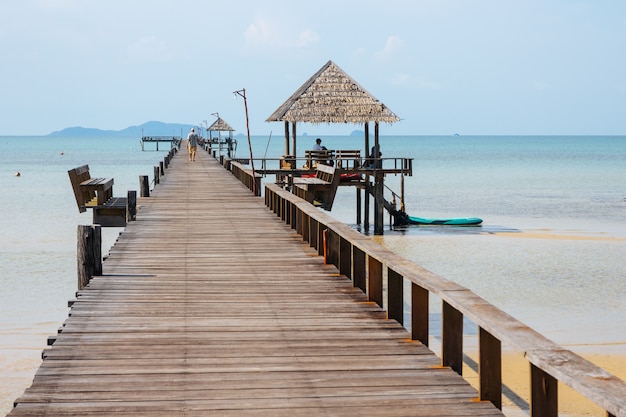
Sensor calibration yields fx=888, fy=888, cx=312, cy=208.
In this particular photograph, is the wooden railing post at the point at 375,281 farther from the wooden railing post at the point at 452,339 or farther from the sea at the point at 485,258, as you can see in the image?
the sea at the point at 485,258

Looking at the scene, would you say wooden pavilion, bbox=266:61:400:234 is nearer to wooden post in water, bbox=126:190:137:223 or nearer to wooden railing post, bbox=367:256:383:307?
wooden post in water, bbox=126:190:137:223

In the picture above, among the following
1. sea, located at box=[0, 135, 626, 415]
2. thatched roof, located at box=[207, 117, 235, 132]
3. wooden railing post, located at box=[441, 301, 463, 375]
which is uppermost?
thatched roof, located at box=[207, 117, 235, 132]

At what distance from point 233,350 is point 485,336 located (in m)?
1.76

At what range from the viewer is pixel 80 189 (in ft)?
50.2

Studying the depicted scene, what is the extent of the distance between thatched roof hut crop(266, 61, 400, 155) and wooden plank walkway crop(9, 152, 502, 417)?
63.2 feet

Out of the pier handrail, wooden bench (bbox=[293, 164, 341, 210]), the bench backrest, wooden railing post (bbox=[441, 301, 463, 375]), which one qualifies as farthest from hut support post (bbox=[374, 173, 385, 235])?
wooden railing post (bbox=[441, 301, 463, 375])

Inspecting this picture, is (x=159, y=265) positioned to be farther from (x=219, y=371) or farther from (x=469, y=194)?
(x=469, y=194)

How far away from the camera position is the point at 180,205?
1667 centimetres

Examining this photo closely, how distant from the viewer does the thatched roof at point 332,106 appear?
96.0ft

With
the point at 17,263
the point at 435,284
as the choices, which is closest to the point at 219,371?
the point at 435,284

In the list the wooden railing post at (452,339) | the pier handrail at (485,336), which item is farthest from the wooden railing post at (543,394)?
the wooden railing post at (452,339)

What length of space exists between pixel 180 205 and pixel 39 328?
3.95m

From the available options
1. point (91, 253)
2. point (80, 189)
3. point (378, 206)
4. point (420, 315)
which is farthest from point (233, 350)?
point (378, 206)

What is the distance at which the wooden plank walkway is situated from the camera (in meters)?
4.78
